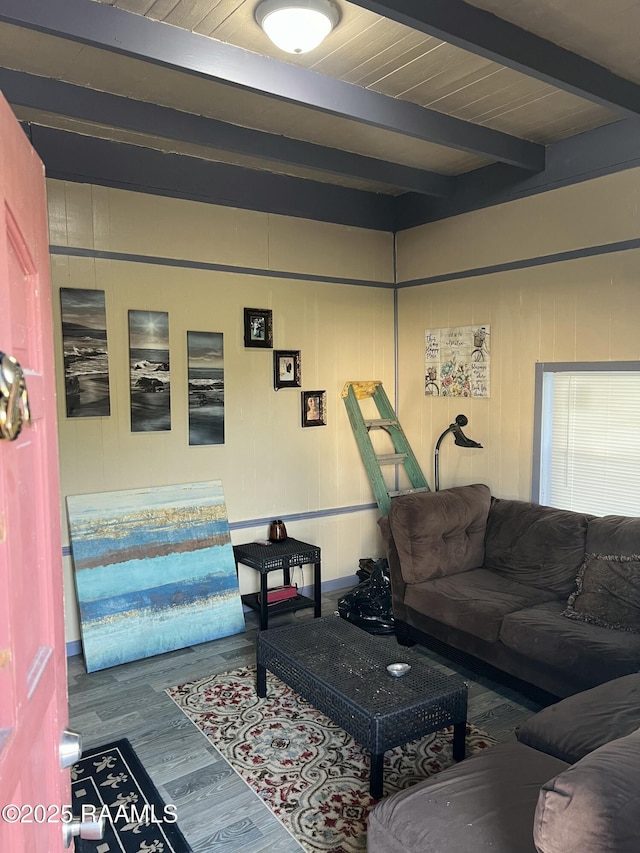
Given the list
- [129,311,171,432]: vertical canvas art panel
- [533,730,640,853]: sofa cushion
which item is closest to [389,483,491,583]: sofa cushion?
[129,311,171,432]: vertical canvas art panel

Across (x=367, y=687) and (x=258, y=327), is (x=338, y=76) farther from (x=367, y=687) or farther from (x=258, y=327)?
(x=367, y=687)

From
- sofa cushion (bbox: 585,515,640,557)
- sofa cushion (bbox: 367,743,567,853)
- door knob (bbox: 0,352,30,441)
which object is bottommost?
sofa cushion (bbox: 367,743,567,853)

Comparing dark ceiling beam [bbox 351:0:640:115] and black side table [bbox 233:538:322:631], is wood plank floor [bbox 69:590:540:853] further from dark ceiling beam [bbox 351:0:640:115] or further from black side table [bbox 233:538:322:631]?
dark ceiling beam [bbox 351:0:640:115]

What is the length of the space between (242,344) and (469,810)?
3138 mm

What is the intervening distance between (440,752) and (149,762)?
1.25 meters

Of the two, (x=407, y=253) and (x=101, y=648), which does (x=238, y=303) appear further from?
(x=101, y=648)

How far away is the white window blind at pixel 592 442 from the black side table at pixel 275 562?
1553 mm

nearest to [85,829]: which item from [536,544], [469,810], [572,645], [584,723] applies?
[469,810]

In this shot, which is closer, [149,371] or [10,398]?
[10,398]

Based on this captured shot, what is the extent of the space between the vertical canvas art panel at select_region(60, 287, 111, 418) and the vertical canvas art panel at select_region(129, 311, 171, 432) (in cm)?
17

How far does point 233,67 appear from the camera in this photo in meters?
2.53

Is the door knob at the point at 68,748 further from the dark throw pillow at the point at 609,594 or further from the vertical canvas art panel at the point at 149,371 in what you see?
the vertical canvas art panel at the point at 149,371

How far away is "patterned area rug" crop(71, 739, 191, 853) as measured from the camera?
7.32 feet

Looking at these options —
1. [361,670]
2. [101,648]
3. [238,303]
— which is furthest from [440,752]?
[238,303]
